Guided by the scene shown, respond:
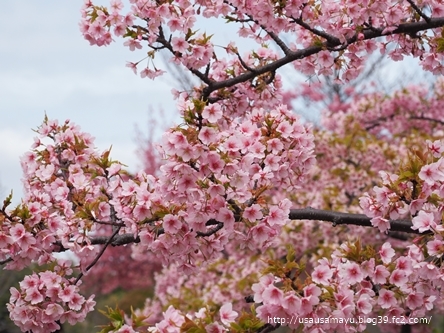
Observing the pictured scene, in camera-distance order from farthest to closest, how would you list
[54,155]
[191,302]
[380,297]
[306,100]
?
[306,100]
[191,302]
[54,155]
[380,297]

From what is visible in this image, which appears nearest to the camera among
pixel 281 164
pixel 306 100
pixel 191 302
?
pixel 281 164

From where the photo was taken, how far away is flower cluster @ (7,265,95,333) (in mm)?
2908

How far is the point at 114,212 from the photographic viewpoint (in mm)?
3146

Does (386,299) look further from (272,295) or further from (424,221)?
(272,295)

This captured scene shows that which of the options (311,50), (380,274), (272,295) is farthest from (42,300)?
(311,50)

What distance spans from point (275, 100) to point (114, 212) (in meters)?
1.52

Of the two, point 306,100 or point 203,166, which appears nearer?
point 203,166

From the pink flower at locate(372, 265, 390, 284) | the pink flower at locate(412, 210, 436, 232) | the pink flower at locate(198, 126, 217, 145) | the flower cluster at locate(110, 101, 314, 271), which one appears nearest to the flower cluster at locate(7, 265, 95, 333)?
the flower cluster at locate(110, 101, 314, 271)

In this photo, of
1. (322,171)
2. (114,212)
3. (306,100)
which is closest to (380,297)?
(114,212)

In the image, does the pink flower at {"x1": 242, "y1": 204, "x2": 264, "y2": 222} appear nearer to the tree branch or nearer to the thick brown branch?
the thick brown branch

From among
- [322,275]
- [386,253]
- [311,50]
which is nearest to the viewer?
[322,275]

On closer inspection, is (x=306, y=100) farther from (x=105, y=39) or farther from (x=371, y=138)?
(x=105, y=39)

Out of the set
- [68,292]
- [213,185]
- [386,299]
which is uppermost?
[213,185]

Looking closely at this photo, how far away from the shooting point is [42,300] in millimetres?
2902
